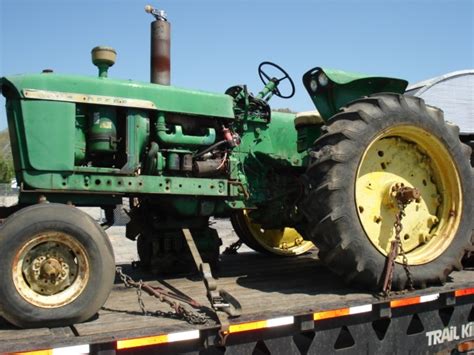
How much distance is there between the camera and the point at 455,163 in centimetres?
446

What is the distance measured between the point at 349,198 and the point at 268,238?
2.56 metres

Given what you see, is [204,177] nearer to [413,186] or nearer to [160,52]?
[160,52]

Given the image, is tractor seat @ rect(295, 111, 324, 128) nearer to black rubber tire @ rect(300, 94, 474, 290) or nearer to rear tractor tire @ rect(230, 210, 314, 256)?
black rubber tire @ rect(300, 94, 474, 290)

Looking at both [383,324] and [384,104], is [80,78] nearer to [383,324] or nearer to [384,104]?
[384,104]

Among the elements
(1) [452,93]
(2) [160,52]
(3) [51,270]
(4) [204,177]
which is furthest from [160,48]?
(1) [452,93]

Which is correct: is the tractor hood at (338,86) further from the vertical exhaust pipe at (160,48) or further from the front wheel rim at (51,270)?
the front wheel rim at (51,270)

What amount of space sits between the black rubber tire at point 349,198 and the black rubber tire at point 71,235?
1.63m

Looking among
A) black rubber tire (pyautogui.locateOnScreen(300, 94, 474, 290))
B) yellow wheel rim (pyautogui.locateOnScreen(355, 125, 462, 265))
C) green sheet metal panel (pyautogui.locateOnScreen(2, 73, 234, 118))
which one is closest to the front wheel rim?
green sheet metal panel (pyautogui.locateOnScreen(2, 73, 234, 118))

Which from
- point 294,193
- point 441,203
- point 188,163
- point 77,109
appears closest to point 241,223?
point 294,193

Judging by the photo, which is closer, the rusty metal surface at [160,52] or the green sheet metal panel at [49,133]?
the green sheet metal panel at [49,133]

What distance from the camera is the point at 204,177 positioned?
14.6ft

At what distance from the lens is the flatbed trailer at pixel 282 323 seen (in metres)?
2.83

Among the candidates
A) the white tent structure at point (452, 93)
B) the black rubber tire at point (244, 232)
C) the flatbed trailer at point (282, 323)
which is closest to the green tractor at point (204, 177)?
the flatbed trailer at point (282, 323)

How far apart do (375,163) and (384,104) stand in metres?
0.53
